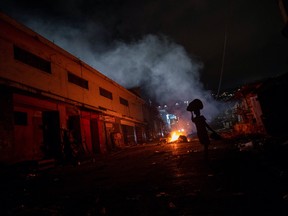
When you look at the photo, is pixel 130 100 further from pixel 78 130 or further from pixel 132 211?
pixel 132 211

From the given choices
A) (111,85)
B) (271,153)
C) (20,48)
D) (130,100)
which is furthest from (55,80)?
(130,100)

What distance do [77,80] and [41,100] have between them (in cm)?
558

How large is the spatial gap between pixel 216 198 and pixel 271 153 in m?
2.69

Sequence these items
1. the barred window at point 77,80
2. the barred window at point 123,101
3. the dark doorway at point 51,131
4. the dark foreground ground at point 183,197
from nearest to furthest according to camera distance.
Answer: the dark foreground ground at point 183,197 → the dark doorway at point 51,131 → the barred window at point 77,80 → the barred window at point 123,101

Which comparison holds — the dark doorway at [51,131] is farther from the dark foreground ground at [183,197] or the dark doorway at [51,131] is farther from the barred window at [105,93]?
the barred window at [105,93]

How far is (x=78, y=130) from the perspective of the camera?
53.4 ft

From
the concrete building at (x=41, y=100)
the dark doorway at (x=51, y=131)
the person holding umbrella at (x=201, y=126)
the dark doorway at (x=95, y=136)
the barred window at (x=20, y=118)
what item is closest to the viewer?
the person holding umbrella at (x=201, y=126)

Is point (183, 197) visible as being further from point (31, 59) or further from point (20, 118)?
point (31, 59)

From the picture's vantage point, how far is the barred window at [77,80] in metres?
17.8

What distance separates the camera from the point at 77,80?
61.9ft

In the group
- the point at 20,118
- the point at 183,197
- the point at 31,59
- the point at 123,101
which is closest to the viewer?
the point at 183,197

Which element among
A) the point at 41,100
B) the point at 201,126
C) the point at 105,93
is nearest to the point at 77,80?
the point at 41,100

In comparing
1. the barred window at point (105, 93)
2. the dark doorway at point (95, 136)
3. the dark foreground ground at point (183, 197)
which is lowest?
the dark foreground ground at point (183, 197)

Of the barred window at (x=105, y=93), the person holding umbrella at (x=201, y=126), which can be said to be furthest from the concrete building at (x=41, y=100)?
the person holding umbrella at (x=201, y=126)
